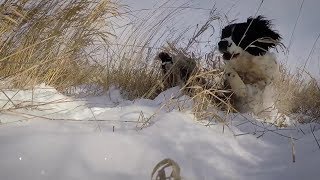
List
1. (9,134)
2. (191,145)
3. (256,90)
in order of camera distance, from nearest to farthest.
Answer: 1. (9,134)
2. (191,145)
3. (256,90)

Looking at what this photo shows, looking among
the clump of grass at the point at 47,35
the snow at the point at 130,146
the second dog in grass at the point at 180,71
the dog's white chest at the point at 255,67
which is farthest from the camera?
the dog's white chest at the point at 255,67

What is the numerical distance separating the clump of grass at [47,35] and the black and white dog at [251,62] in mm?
1156

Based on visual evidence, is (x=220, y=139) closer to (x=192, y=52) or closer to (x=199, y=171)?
(x=199, y=171)

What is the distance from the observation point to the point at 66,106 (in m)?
1.79

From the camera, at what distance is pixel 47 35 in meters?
2.18

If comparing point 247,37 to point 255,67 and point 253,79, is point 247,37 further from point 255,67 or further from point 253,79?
point 253,79

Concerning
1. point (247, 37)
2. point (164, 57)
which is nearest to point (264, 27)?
point (247, 37)

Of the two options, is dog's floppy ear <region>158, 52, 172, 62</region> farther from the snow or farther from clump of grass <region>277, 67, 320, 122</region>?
the snow

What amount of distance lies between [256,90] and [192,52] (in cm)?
70

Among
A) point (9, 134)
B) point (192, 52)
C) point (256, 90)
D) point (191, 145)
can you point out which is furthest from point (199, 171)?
point (256, 90)

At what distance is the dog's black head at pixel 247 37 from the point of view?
3.23 metres

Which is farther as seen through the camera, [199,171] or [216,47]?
[216,47]

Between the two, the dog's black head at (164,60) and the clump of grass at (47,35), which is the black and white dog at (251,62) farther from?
the clump of grass at (47,35)

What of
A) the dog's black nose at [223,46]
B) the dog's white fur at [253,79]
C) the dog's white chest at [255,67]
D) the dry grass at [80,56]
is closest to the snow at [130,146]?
the dry grass at [80,56]
